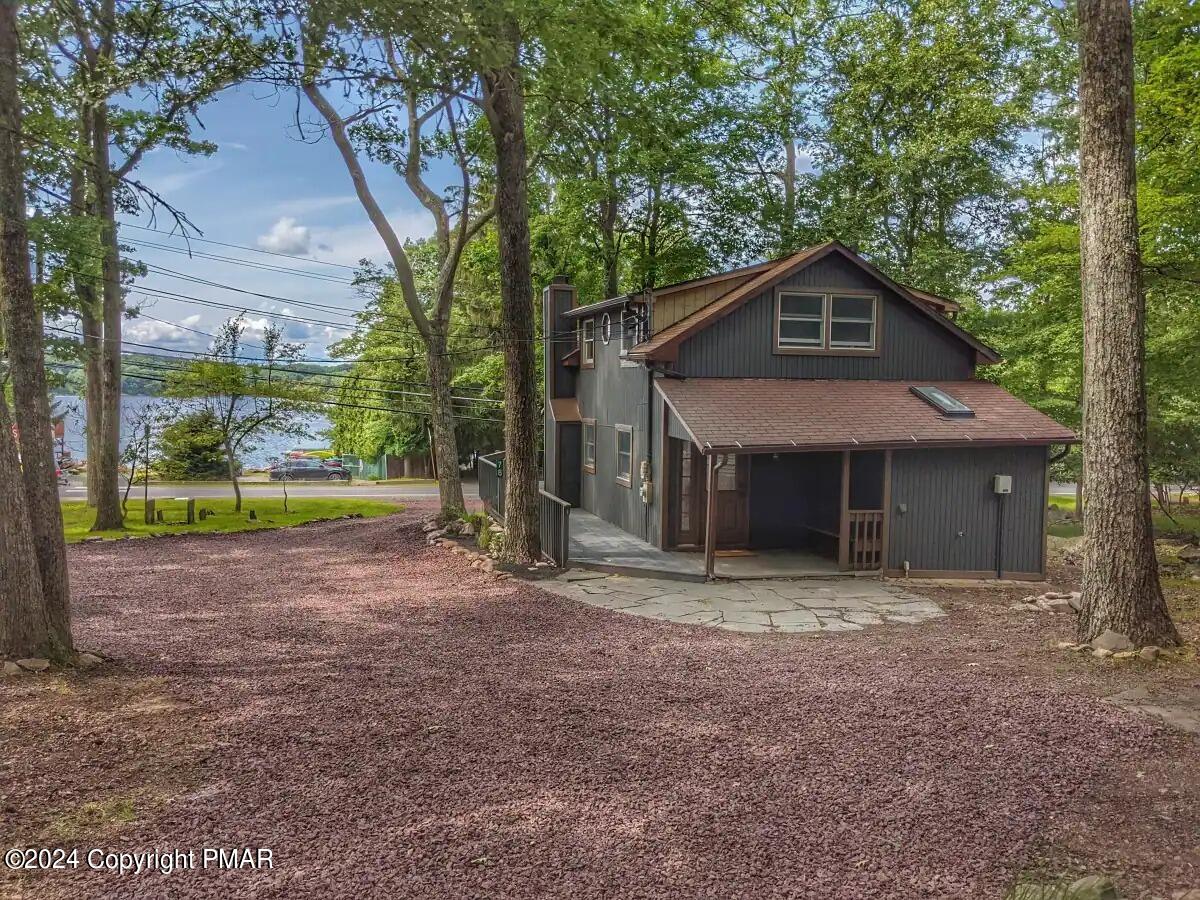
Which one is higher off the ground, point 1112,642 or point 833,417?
point 833,417

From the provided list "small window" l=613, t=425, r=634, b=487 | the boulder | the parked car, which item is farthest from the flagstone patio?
the parked car

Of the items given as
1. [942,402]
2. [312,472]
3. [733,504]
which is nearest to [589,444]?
[733,504]

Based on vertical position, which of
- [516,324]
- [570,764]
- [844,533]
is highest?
[516,324]

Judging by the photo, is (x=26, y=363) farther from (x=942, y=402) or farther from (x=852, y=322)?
(x=942, y=402)

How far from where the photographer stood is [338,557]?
15117mm

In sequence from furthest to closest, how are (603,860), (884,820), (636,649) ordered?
(636,649), (884,820), (603,860)

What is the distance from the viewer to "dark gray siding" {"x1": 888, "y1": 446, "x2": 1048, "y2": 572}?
1229cm

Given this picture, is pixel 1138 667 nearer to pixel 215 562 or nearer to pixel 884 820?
pixel 884 820

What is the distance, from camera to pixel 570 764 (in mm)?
4863

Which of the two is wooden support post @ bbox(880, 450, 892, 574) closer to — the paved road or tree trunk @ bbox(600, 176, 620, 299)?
tree trunk @ bbox(600, 176, 620, 299)

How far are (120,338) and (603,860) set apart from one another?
19.7 meters

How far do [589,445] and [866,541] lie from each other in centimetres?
685

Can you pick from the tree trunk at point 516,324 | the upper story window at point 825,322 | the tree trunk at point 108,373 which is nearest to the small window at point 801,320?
the upper story window at point 825,322

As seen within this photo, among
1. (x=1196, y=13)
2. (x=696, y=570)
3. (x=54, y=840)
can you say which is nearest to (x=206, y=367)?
(x=696, y=570)
